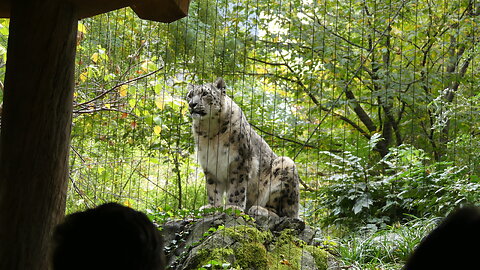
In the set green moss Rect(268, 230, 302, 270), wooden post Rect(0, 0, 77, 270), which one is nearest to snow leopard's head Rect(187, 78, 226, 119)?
green moss Rect(268, 230, 302, 270)

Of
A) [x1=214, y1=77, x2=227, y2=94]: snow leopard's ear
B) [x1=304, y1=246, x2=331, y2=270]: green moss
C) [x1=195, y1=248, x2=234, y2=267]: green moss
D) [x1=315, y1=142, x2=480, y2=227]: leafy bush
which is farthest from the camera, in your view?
[x1=315, y1=142, x2=480, y2=227]: leafy bush

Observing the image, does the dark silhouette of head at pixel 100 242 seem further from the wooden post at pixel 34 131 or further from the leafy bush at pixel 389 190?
the leafy bush at pixel 389 190

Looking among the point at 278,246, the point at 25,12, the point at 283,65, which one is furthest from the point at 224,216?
the point at 283,65

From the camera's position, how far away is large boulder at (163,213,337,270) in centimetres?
391

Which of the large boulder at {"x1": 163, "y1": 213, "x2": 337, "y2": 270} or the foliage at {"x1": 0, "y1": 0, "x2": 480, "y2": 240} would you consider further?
the foliage at {"x1": 0, "y1": 0, "x2": 480, "y2": 240}

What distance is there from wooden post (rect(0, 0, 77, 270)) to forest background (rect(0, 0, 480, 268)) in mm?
2495

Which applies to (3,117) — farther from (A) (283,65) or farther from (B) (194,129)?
(A) (283,65)

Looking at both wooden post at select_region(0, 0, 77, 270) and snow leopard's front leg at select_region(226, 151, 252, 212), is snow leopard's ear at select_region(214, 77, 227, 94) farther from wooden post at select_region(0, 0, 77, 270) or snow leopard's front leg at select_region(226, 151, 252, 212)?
wooden post at select_region(0, 0, 77, 270)

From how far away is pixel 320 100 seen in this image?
6.58m

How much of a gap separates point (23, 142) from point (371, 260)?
10.5ft

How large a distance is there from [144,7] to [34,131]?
0.70m

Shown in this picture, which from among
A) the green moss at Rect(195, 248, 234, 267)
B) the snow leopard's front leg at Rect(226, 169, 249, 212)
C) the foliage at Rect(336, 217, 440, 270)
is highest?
the snow leopard's front leg at Rect(226, 169, 249, 212)

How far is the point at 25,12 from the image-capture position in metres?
2.20

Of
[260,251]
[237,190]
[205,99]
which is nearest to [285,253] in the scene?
[260,251]
